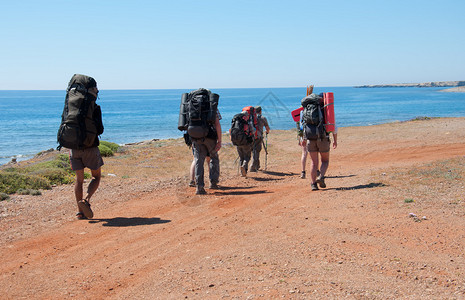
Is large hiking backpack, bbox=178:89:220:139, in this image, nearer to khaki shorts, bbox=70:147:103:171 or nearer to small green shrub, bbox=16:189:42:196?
khaki shorts, bbox=70:147:103:171

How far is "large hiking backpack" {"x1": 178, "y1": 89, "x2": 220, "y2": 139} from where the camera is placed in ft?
29.0

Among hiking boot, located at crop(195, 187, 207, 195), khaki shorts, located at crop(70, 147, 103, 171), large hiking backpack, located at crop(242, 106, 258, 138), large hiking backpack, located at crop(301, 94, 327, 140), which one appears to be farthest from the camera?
A: large hiking backpack, located at crop(242, 106, 258, 138)

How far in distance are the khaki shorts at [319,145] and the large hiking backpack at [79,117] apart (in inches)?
168

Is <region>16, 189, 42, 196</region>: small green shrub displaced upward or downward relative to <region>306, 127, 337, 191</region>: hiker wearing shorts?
downward

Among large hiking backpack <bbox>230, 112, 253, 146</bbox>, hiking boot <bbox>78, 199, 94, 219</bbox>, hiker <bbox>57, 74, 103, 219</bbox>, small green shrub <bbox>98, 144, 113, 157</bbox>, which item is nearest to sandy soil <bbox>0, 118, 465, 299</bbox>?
hiking boot <bbox>78, 199, 94, 219</bbox>

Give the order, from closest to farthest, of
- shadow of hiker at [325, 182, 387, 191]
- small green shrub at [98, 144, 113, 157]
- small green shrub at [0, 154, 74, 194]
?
shadow of hiker at [325, 182, 387, 191] < small green shrub at [0, 154, 74, 194] < small green shrub at [98, 144, 113, 157]

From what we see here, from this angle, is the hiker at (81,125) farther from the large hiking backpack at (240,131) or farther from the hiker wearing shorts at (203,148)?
the large hiking backpack at (240,131)

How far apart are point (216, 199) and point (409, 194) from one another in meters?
3.56

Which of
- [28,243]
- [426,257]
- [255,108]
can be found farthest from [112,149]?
[426,257]

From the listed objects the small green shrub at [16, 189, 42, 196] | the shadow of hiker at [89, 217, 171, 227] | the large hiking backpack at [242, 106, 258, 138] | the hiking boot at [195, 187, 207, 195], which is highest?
the large hiking backpack at [242, 106, 258, 138]

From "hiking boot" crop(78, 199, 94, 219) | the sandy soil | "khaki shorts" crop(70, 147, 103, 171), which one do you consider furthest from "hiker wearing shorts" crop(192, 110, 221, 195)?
"hiking boot" crop(78, 199, 94, 219)

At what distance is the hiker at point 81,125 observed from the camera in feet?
22.7

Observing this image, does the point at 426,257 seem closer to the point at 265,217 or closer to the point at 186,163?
the point at 265,217

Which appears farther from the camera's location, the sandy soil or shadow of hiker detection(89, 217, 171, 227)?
shadow of hiker detection(89, 217, 171, 227)
